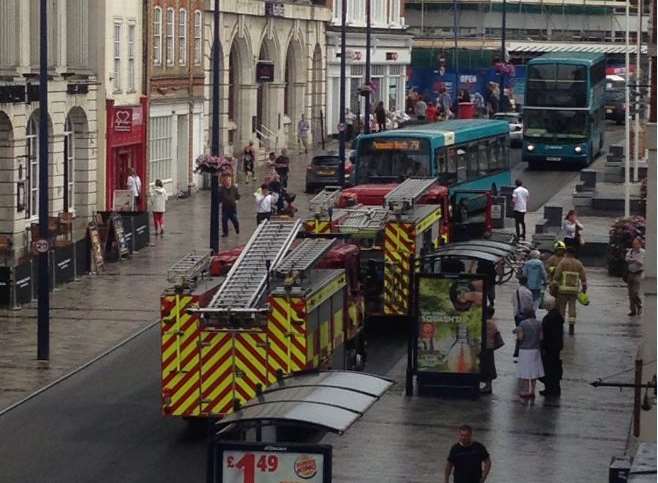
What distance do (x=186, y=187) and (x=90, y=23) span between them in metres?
10.2

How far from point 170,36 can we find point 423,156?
43.5ft

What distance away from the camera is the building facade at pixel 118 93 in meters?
49.2

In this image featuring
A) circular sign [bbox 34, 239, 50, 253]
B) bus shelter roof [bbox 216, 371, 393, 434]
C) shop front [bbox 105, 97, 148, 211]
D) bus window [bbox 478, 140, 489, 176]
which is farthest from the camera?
bus window [bbox 478, 140, 489, 176]

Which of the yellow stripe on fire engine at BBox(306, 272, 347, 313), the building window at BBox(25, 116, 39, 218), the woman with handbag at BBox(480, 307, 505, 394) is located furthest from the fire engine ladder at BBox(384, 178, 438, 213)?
the building window at BBox(25, 116, 39, 218)

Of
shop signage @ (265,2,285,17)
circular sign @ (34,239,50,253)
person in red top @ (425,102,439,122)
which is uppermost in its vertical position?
shop signage @ (265,2,285,17)

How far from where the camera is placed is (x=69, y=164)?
4762cm

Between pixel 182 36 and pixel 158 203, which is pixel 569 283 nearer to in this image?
pixel 158 203

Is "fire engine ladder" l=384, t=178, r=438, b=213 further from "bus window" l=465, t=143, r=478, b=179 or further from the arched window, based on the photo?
the arched window

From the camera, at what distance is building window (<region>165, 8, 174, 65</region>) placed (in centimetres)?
5619

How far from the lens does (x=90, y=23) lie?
48.8m

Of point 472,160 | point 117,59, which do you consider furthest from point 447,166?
point 117,59

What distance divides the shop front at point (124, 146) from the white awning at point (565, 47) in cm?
5355

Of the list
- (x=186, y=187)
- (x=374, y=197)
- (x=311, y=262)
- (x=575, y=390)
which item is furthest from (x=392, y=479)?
(x=186, y=187)

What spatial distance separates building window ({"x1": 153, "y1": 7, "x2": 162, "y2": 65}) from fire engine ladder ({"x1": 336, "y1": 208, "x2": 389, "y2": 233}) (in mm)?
22694
